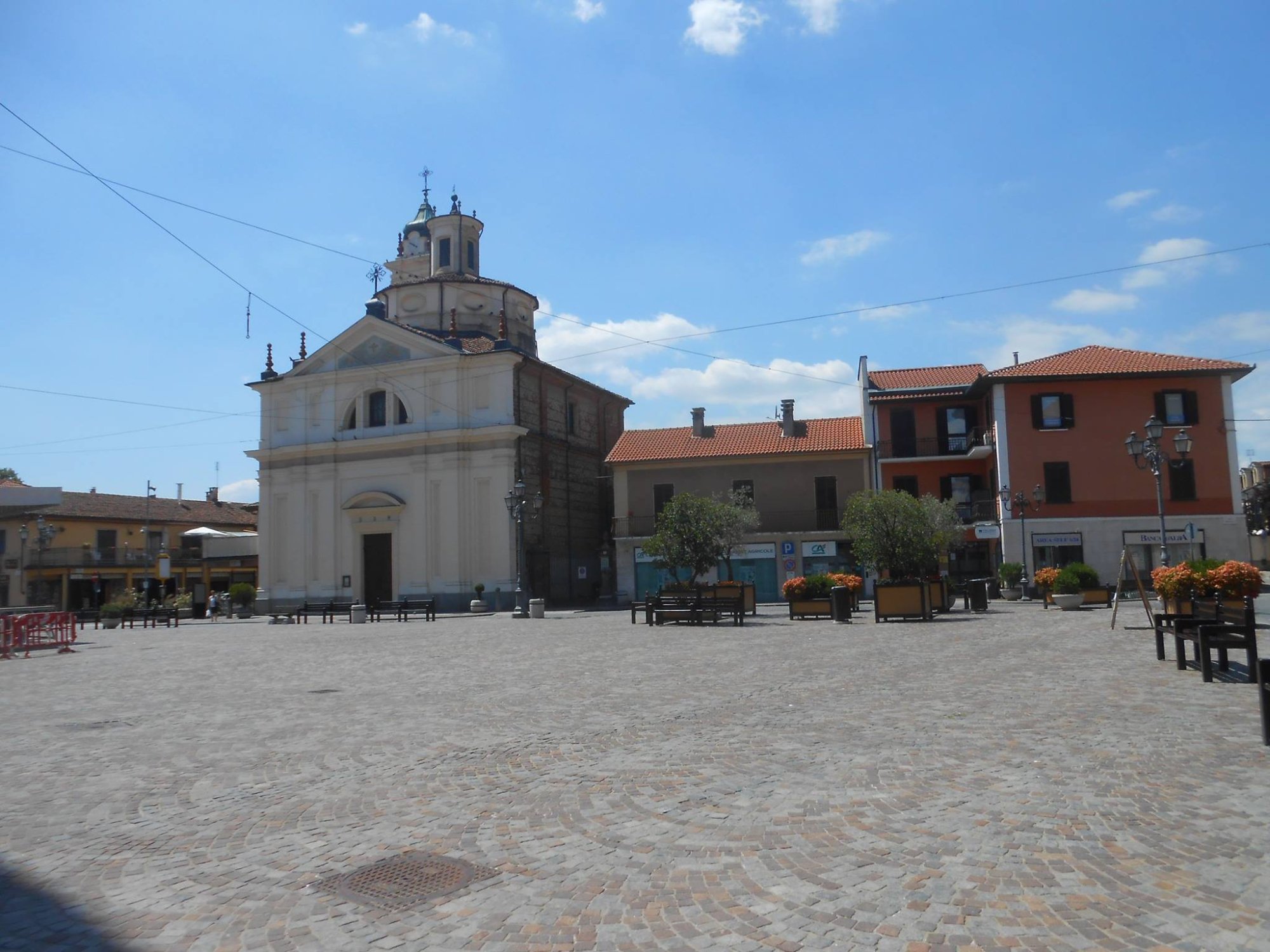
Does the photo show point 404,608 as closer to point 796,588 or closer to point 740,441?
point 796,588

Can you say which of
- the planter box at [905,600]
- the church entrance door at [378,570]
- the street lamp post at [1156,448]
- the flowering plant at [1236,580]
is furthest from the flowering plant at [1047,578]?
the church entrance door at [378,570]

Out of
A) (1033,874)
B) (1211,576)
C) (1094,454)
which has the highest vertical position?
(1094,454)

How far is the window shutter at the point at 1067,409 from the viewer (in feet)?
119

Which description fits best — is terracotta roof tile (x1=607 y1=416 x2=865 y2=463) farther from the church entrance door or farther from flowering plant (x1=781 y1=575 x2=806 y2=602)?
flowering plant (x1=781 y1=575 x2=806 y2=602)

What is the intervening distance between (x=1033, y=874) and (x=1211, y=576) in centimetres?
974

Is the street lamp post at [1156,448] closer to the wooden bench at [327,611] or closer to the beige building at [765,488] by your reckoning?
the beige building at [765,488]

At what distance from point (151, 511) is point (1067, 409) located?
52.1 meters

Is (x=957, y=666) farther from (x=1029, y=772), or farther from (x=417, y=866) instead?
(x=417, y=866)

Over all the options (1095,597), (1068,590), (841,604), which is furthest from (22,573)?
(1095,597)

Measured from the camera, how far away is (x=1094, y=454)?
1415 inches

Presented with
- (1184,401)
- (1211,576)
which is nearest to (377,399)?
(1184,401)

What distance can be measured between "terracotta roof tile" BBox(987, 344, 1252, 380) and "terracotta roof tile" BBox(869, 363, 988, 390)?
3880 millimetres

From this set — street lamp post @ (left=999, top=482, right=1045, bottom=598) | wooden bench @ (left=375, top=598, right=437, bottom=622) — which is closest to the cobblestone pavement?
wooden bench @ (left=375, top=598, right=437, bottom=622)

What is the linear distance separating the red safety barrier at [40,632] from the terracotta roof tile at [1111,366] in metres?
31.0
